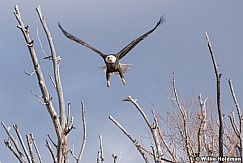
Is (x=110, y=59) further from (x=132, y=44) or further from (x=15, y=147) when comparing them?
(x=15, y=147)

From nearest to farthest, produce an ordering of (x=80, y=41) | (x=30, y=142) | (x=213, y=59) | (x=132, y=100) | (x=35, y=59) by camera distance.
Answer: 1. (x=213, y=59)
2. (x=35, y=59)
3. (x=30, y=142)
4. (x=132, y=100)
5. (x=80, y=41)

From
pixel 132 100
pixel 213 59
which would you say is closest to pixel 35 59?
pixel 132 100

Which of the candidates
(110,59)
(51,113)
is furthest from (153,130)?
(110,59)

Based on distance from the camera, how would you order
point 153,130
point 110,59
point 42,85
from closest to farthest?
1. point 42,85
2. point 153,130
3. point 110,59

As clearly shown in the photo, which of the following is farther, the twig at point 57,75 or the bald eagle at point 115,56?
the bald eagle at point 115,56

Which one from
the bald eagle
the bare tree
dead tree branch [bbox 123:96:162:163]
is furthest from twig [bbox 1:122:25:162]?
the bald eagle

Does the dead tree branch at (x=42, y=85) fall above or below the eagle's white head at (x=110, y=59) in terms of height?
Result: below

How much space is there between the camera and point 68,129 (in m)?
1.93

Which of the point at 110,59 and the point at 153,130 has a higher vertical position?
the point at 110,59

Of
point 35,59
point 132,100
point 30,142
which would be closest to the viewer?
point 35,59

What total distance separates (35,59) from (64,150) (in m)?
0.45

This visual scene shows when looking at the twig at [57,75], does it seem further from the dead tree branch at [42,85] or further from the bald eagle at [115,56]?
the bald eagle at [115,56]

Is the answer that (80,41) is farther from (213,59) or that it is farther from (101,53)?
(213,59)

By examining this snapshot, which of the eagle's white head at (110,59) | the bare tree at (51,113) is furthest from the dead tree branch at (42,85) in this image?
the eagle's white head at (110,59)
